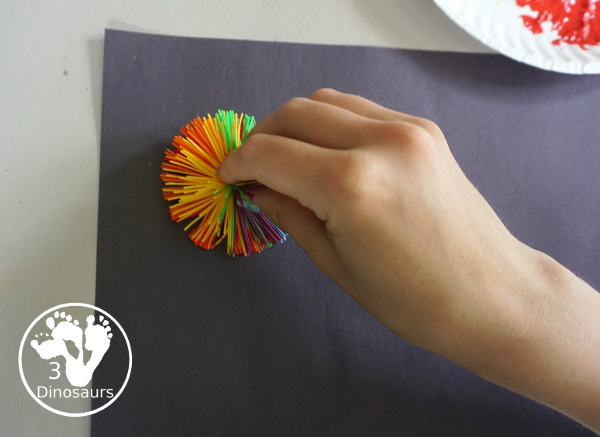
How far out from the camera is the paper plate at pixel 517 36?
1.92ft

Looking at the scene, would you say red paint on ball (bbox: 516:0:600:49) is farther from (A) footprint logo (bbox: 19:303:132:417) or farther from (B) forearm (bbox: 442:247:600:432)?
(A) footprint logo (bbox: 19:303:132:417)

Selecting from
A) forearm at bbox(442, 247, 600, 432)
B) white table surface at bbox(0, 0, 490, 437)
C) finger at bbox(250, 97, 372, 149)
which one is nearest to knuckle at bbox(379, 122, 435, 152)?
finger at bbox(250, 97, 372, 149)

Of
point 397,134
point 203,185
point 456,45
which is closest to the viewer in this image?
point 397,134

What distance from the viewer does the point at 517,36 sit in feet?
1.94

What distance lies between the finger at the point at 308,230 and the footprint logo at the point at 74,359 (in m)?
0.21

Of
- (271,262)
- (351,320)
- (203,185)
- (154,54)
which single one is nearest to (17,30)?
(154,54)

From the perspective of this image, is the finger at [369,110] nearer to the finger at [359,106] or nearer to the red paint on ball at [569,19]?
the finger at [359,106]

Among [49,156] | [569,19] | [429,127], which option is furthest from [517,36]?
[49,156]

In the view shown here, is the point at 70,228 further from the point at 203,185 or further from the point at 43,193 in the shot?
the point at 203,185

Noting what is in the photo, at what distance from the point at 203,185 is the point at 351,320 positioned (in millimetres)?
225

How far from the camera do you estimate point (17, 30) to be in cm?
51

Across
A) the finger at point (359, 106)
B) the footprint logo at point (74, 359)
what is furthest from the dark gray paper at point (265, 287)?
the finger at point (359, 106)

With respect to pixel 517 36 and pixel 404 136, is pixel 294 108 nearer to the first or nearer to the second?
pixel 404 136

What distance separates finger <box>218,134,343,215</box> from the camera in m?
0.36
